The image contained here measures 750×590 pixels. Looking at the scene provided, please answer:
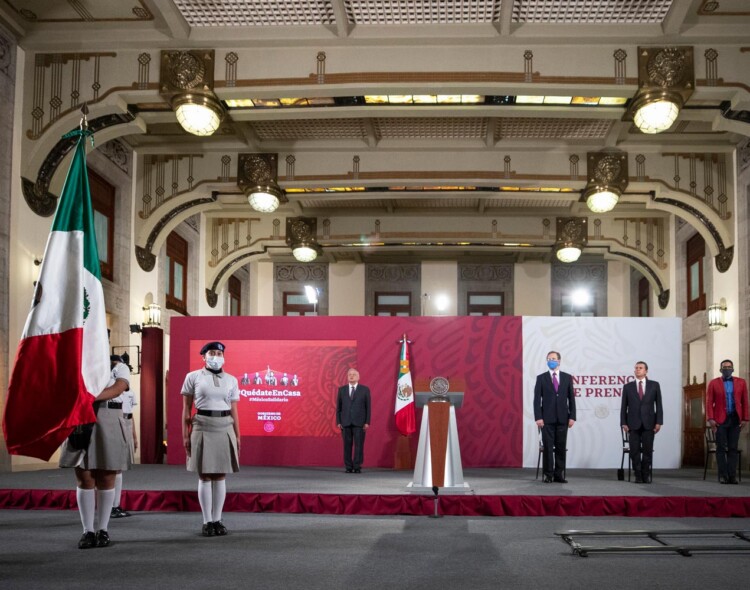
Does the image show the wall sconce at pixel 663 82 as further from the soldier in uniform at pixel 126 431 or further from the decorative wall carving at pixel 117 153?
the decorative wall carving at pixel 117 153

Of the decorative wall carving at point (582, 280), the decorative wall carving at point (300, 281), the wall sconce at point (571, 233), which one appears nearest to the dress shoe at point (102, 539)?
the wall sconce at point (571, 233)

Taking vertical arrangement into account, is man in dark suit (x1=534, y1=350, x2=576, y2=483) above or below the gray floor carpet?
above

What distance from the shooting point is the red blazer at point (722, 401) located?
9.84m

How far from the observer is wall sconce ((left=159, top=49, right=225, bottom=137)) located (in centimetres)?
980

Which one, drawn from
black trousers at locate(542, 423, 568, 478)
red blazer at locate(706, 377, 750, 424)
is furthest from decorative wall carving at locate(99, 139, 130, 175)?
red blazer at locate(706, 377, 750, 424)

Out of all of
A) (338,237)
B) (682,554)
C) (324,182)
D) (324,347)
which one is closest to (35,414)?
(682,554)

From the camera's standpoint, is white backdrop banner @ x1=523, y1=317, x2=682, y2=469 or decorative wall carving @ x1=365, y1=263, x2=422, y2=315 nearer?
white backdrop banner @ x1=523, y1=317, x2=682, y2=469

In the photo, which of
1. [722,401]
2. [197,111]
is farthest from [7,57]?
[722,401]

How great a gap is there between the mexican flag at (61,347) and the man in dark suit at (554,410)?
5927 mm

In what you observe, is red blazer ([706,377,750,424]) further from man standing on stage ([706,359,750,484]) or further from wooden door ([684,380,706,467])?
wooden door ([684,380,706,467])

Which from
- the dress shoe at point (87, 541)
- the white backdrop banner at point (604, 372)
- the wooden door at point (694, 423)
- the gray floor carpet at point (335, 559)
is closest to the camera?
the gray floor carpet at point (335, 559)

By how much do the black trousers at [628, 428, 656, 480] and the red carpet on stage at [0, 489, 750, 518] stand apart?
1829 millimetres

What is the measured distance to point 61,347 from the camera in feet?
15.7

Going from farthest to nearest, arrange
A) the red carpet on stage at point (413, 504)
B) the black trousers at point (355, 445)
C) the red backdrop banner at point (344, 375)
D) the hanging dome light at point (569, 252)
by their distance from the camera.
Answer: the hanging dome light at point (569, 252)
the red backdrop banner at point (344, 375)
the black trousers at point (355, 445)
the red carpet on stage at point (413, 504)
